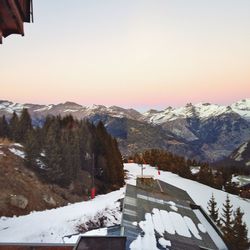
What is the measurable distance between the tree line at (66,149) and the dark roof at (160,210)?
15049 mm

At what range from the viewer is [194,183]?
80.0 m

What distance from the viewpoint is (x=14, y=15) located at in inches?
245

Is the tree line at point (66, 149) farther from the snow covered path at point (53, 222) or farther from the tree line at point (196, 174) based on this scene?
the tree line at point (196, 174)

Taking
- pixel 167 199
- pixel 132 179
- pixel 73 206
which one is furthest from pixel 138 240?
pixel 132 179

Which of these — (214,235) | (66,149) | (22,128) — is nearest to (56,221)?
(214,235)

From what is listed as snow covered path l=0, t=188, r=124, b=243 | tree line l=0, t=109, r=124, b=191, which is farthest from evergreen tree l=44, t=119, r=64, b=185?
snow covered path l=0, t=188, r=124, b=243

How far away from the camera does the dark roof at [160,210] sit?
22.4 m

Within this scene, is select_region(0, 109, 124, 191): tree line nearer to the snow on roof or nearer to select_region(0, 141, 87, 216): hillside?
select_region(0, 141, 87, 216): hillside

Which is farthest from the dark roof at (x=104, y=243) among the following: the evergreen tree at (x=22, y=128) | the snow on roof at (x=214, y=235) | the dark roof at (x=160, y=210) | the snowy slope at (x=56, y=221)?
the evergreen tree at (x=22, y=128)

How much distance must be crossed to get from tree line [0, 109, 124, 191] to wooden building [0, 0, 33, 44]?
1720 inches

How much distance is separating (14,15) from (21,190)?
124ft

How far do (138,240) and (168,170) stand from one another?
257 feet

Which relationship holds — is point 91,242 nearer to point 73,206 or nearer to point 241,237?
point 241,237

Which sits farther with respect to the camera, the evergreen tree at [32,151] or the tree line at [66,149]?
the tree line at [66,149]
